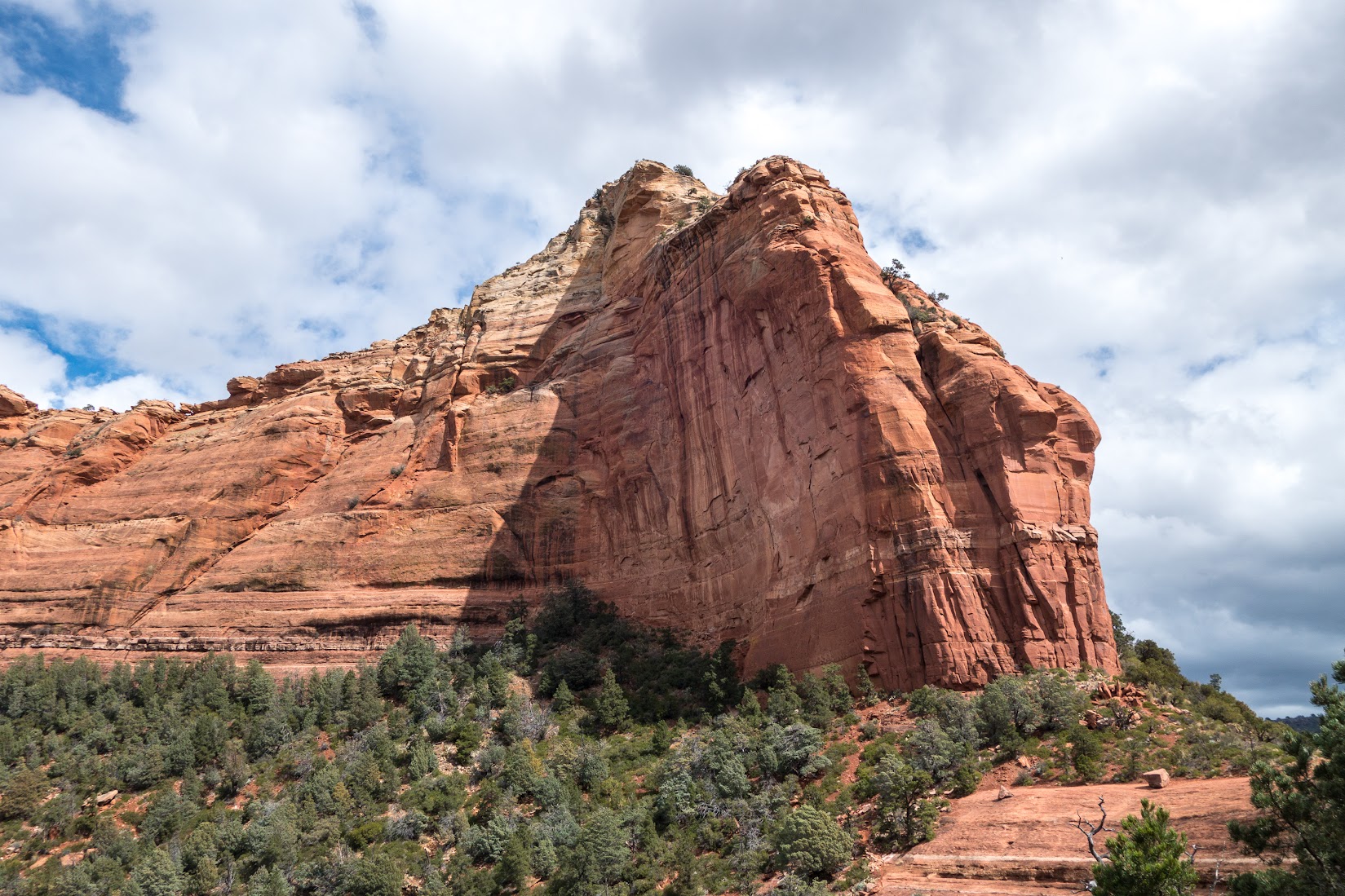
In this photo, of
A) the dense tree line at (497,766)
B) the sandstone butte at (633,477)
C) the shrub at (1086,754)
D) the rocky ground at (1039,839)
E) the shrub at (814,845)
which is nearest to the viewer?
the rocky ground at (1039,839)

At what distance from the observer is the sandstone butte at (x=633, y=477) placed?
113 feet

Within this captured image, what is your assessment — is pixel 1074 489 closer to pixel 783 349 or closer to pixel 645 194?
pixel 783 349

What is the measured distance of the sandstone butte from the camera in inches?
1362

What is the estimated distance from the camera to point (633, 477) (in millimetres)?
50844

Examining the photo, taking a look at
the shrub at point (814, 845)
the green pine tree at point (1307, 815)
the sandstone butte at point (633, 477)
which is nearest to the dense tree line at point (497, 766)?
the shrub at point (814, 845)

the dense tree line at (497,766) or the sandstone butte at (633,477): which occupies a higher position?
the sandstone butte at (633,477)

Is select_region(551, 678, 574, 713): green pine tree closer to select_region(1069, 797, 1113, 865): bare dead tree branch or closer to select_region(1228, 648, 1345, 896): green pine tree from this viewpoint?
select_region(1069, 797, 1113, 865): bare dead tree branch

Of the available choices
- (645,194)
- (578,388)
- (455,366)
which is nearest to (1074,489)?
(578,388)

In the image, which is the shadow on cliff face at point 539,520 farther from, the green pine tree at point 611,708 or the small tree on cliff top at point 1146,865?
the small tree on cliff top at point 1146,865

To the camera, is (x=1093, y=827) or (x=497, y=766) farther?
(x=497, y=766)

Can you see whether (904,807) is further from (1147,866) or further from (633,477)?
(633,477)

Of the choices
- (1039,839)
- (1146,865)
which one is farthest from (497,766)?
(1146,865)

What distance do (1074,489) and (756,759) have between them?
15.4m

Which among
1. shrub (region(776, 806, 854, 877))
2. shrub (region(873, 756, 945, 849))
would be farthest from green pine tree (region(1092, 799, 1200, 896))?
shrub (region(776, 806, 854, 877))
